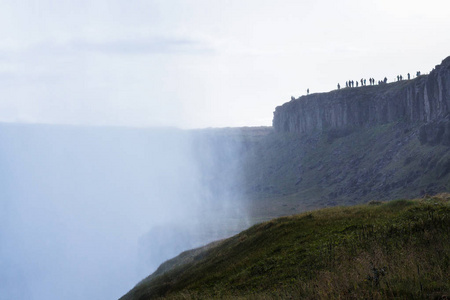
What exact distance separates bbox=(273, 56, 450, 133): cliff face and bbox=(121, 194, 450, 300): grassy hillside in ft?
229

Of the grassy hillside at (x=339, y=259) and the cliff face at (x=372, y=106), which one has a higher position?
the cliff face at (x=372, y=106)

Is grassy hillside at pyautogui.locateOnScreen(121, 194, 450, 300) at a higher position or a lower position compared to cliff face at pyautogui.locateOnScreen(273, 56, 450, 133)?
lower

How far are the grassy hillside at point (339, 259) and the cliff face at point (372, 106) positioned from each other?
69801 mm

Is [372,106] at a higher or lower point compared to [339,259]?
higher

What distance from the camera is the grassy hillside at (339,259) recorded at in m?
8.06

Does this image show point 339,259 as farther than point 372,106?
No

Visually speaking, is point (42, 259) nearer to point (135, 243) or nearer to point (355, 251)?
point (135, 243)

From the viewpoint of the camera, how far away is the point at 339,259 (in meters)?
11.9

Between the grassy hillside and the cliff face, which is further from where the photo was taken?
the cliff face

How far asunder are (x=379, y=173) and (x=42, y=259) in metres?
143

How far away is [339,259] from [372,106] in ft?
337

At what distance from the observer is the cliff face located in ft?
255

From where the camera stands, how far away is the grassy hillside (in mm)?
8062

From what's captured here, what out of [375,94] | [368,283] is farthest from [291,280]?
[375,94]
